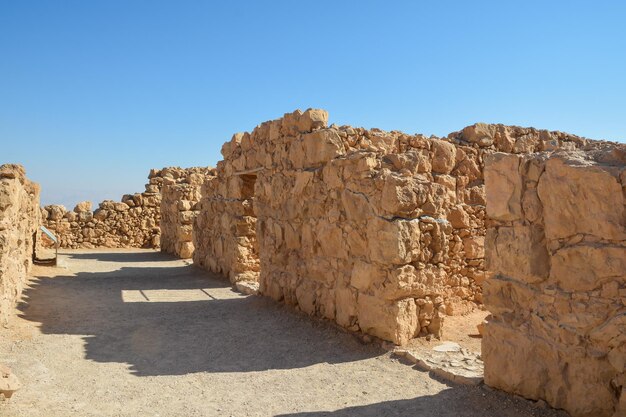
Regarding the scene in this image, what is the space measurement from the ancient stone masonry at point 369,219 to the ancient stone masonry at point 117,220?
9.07m

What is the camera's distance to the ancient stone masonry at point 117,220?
16953 millimetres

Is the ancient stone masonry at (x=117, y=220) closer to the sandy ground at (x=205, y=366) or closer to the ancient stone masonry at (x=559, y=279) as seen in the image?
the sandy ground at (x=205, y=366)

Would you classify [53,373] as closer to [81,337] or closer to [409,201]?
[81,337]

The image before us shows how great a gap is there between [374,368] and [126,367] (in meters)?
2.43

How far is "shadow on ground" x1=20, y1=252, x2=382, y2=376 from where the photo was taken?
5.08 m

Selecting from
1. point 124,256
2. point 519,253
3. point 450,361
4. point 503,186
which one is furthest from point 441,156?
point 124,256

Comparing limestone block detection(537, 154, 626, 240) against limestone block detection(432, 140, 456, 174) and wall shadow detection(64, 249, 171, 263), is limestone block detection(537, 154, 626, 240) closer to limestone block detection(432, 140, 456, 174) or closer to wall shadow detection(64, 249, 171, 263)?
limestone block detection(432, 140, 456, 174)

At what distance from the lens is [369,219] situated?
5438 millimetres

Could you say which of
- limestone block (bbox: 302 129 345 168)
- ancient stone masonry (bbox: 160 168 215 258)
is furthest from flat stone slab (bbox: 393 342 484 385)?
ancient stone masonry (bbox: 160 168 215 258)

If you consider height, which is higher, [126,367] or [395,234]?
[395,234]

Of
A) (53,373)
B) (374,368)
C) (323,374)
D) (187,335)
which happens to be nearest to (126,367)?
(53,373)

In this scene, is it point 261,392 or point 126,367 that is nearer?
point 261,392

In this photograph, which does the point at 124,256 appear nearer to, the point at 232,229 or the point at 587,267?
the point at 232,229

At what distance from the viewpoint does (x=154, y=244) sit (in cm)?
1798
